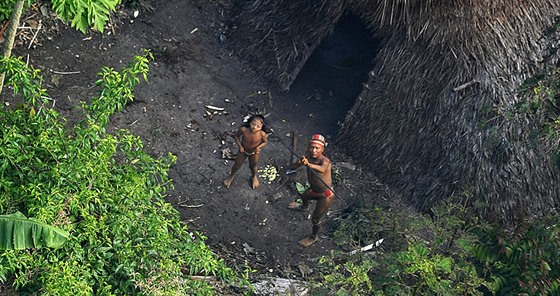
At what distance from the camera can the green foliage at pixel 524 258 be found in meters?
6.03

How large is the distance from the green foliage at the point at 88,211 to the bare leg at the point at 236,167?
205 cm

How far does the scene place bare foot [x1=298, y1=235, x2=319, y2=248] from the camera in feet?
28.0

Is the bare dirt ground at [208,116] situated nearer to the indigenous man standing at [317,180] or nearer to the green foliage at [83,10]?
the indigenous man standing at [317,180]

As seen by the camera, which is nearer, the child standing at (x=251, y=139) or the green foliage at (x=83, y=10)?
the green foliage at (x=83, y=10)

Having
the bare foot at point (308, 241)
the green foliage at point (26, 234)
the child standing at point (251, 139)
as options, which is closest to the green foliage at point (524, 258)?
the bare foot at point (308, 241)

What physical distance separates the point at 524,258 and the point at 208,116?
436cm

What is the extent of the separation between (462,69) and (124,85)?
3912 mm

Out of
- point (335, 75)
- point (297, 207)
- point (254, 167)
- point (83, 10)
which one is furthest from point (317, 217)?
point (83, 10)

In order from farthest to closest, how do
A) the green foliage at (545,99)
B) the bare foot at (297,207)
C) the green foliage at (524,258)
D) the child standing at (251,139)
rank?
the bare foot at (297,207), the child standing at (251,139), the green foliage at (545,99), the green foliage at (524,258)

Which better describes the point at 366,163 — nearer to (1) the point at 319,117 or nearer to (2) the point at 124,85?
(1) the point at 319,117

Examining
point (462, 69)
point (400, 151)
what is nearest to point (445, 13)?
point (462, 69)

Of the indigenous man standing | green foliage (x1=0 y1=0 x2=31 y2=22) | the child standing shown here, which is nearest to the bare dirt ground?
the indigenous man standing

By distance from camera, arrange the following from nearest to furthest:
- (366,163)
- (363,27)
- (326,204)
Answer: (326,204) → (366,163) → (363,27)

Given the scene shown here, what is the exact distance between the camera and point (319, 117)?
9859 millimetres
